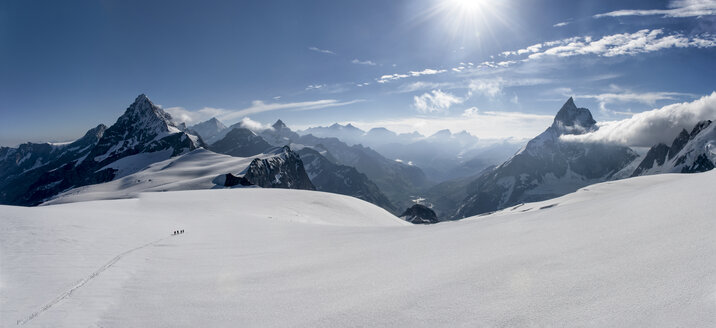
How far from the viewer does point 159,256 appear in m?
13.2

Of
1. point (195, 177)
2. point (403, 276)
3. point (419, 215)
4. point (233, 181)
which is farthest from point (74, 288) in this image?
point (419, 215)

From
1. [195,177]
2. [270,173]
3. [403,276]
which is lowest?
[403,276]

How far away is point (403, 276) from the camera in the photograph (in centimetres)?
778

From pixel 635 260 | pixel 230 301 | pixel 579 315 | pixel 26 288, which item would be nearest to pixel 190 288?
pixel 230 301

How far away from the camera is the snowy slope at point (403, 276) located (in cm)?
478

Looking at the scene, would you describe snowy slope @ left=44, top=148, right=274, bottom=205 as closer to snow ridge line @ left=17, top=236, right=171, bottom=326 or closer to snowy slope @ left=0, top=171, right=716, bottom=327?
snow ridge line @ left=17, top=236, right=171, bottom=326

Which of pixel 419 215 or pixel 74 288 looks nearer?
pixel 74 288

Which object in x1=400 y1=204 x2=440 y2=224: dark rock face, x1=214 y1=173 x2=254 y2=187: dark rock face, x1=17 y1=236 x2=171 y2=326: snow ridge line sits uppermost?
x1=214 y1=173 x2=254 y2=187: dark rock face

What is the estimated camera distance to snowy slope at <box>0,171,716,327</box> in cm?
478

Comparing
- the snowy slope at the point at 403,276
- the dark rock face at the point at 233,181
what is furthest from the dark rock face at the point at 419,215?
the snowy slope at the point at 403,276

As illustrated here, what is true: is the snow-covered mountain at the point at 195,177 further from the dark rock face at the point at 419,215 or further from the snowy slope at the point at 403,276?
the snowy slope at the point at 403,276

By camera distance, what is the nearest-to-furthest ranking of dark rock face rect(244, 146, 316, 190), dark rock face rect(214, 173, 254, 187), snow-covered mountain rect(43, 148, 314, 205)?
1. dark rock face rect(214, 173, 254, 187)
2. snow-covered mountain rect(43, 148, 314, 205)
3. dark rock face rect(244, 146, 316, 190)

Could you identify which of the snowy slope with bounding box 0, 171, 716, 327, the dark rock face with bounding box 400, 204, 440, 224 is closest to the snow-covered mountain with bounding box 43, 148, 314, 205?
the dark rock face with bounding box 400, 204, 440, 224

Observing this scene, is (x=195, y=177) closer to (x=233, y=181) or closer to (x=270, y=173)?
(x=233, y=181)
